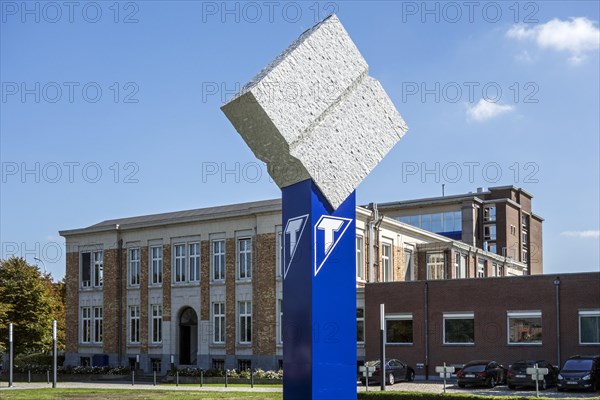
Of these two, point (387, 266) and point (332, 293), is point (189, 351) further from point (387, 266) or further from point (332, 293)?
point (332, 293)

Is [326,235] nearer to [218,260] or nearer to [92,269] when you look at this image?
[218,260]

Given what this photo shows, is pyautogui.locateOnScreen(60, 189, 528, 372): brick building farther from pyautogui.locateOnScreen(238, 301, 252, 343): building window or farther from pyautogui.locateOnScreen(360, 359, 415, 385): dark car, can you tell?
pyautogui.locateOnScreen(360, 359, 415, 385): dark car

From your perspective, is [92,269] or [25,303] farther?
[25,303]

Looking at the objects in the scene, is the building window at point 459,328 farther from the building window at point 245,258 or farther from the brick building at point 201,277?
the building window at point 245,258

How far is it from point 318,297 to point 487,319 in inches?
1216

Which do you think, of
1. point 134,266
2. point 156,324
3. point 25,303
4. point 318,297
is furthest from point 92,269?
point 318,297

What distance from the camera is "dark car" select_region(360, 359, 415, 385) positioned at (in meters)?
39.5

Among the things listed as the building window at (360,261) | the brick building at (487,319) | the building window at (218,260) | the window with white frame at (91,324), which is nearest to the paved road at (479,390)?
the brick building at (487,319)

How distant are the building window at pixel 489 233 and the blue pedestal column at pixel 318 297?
73.6 m

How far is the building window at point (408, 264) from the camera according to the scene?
176 ft

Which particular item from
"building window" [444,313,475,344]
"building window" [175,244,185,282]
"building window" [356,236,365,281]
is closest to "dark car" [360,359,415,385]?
"building window" [444,313,475,344]

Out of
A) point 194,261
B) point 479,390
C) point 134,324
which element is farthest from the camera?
point 134,324

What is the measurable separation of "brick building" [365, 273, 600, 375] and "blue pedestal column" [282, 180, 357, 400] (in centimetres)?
2894

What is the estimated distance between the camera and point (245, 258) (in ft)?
165
